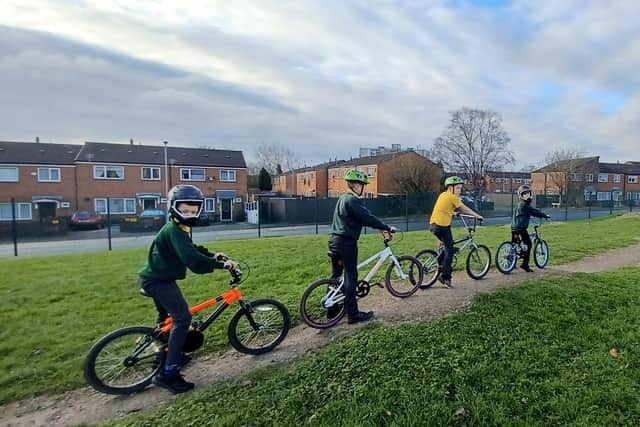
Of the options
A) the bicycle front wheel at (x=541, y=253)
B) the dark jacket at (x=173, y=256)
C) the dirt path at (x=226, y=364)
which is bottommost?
the dirt path at (x=226, y=364)

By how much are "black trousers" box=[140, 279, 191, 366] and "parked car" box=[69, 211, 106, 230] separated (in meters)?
28.2

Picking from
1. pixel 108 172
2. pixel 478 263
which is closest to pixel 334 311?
pixel 478 263

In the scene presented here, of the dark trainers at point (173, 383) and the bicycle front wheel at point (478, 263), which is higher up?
the bicycle front wheel at point (478, 263)

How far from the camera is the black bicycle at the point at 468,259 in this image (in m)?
6.01

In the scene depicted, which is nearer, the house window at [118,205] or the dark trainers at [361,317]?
the dark trainers at [361,317]

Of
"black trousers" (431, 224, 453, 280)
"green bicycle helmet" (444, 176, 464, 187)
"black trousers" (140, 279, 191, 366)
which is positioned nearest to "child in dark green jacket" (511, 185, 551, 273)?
"green bicycle helmet" (444, 176, 464, 187)

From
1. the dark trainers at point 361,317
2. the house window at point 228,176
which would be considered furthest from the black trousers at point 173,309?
the house window at point 228,176

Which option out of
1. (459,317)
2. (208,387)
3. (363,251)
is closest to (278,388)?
(208,387)

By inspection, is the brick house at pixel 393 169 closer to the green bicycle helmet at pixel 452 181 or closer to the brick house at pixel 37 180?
the brick house at pixel 37 180

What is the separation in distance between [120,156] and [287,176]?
3530 cm

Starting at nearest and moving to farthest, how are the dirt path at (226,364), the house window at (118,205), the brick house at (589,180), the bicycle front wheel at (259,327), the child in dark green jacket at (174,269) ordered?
the dirt path at (226,364)
the child in dark green jacket at (174,269)
the bicycle front wheel at (259,327)
the house window at (118,205)
the brick house at (589,180)

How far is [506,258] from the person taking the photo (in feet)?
23.0

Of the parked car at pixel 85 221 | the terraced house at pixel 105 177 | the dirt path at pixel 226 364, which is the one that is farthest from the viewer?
the terraced house at pixel 105 177

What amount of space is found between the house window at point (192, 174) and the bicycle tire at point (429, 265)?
35260mm
